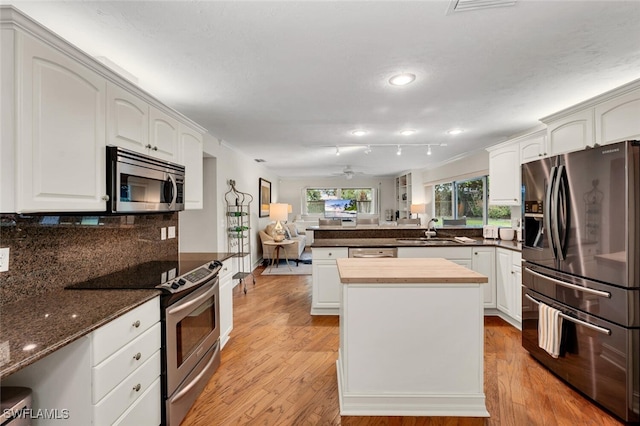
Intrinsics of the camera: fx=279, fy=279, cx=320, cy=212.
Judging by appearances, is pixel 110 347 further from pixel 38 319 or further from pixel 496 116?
pixel 496 116

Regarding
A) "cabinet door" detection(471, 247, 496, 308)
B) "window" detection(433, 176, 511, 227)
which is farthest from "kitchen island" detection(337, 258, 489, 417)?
"window" detection(433, 176, 511, 227)

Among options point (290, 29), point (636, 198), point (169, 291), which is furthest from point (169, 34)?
point (636, 198)

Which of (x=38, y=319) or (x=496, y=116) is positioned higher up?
(x=496, y=116)

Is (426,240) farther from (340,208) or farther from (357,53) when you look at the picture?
(340,208)

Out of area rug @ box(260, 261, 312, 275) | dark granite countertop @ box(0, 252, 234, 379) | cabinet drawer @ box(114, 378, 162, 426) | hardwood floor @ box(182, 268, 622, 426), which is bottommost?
hardwood floor @ box(182, 268, 622, 426)

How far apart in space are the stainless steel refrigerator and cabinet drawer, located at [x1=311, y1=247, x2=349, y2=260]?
1.87 metres

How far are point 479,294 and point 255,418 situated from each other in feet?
5.34

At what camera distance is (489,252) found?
132 inches

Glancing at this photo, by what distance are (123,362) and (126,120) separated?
1358 millimetres

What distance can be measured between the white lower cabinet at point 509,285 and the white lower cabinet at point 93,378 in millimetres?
3370

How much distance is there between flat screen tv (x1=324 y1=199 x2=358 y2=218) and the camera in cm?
978

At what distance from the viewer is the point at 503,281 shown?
10.5 ft

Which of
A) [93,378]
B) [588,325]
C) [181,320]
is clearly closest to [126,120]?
[181,320]

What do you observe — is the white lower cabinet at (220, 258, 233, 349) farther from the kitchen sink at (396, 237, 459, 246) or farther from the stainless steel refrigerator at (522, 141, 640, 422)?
the stainless steel refrigerator at (522, 141, 640, 422)
